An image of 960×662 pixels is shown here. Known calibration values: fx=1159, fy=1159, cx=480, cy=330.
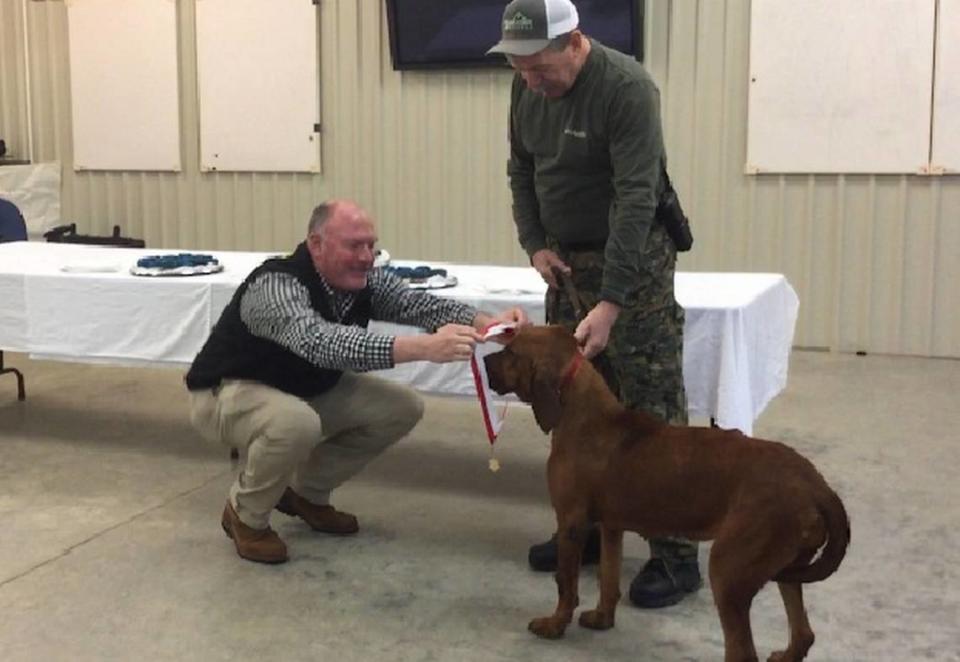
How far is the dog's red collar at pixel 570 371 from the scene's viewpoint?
258 centimetres

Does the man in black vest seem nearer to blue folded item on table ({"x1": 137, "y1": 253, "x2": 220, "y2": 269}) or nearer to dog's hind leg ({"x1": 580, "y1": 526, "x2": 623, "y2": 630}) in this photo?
dog's hind leg ({"x1": 580, "y1": 526, "x2": 623, "y2": 630})

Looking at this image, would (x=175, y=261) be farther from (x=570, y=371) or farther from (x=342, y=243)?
(x=570, y=371)

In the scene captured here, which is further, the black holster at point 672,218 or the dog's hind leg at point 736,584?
the black holster at point 672,218

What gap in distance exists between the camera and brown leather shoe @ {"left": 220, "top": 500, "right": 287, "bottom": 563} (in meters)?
3.12

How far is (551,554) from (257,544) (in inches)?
31.2

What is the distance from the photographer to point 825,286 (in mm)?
6254

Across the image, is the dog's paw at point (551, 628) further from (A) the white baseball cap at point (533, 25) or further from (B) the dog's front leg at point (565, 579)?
(A) the white baseball cap at point (533, 25)

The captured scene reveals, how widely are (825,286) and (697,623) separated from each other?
Result: 3.88 metres

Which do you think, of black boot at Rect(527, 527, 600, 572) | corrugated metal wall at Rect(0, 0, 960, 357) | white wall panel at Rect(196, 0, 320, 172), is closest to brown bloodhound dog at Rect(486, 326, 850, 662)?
black boot at Rect(527, 527, 600, 572)

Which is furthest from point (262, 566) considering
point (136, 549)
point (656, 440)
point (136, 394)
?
point (136, 394)

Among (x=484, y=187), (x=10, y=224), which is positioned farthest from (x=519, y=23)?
(x=484, y=187)

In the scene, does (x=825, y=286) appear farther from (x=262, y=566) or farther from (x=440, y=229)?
(x=262, y=566)

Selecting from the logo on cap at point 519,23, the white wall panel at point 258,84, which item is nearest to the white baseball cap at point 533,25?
the logo on cap at point 519,23

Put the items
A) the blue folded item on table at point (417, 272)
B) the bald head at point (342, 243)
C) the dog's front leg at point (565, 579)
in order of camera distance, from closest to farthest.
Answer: the dog's front leg at point (565, 579) → the bald head at point (342, 243) → the blue folded item on table at point (417, 272)
